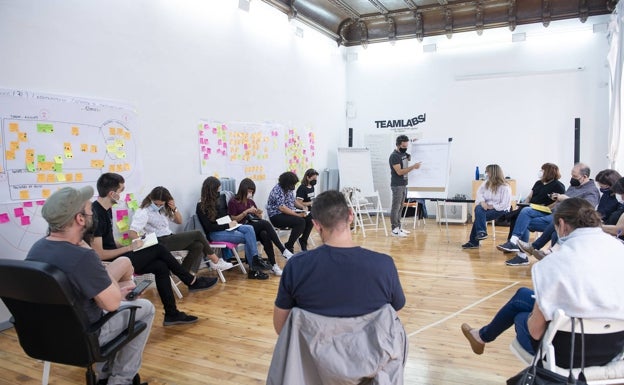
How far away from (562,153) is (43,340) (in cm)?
790

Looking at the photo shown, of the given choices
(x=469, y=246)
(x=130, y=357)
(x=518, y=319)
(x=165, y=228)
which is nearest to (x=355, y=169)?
(x=469, y=246)

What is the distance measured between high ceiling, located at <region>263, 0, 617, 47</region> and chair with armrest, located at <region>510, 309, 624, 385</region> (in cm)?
562

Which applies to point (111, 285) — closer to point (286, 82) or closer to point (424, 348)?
point (424, 348)

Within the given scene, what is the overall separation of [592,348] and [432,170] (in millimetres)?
5441

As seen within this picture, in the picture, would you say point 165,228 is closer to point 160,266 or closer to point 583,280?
point 160,266

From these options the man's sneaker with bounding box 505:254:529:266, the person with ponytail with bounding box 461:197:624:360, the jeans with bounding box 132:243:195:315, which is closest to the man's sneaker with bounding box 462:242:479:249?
the man's sneaker with bounding box 505:254:529:266

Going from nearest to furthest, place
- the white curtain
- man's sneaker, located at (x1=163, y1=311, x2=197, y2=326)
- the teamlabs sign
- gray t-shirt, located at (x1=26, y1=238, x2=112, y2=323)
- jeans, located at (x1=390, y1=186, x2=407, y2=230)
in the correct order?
gray t-shirt, located at (x1=26, y1=238, x2=112, y2=323) → man's sneaker, located at (x1=163, y1=311, x2=197, y2=326) → the white curtain → jeans, located at (x1=390, y1=186, x2=407, y2=230) → the teamlabs sign

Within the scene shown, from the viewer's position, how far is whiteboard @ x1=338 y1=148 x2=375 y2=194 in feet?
25.1

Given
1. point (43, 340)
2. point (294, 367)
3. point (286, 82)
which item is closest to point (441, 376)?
point (294, 367)

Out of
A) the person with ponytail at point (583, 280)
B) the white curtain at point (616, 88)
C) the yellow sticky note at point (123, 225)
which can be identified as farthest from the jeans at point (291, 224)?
the white curtain at point (616, 88)

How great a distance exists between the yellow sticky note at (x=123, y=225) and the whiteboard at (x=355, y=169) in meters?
4.05

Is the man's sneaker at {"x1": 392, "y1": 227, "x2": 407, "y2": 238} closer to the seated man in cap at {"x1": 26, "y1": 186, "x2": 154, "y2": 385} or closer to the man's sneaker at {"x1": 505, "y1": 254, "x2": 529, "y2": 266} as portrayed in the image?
the man's sneaker at {"x1": 505, "y1": 254, "x2": 529, "y2": 266}

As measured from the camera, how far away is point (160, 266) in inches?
139

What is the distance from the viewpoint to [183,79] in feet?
16.0
